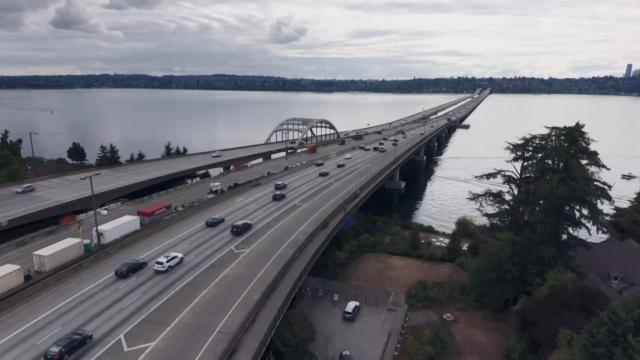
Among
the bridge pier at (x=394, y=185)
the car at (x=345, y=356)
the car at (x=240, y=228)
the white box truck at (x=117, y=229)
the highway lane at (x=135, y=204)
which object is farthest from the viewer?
the bridge pier at (x=394, y=185)

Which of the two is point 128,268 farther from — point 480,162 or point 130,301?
point 480,162

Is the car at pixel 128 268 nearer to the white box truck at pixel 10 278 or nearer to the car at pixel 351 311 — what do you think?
the white box truck at pixel 10 278

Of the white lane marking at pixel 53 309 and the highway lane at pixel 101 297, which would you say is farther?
the highway lane at pixel 101 297

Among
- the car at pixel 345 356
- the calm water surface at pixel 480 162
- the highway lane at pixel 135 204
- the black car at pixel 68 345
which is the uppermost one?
the black car at pixel 68 345

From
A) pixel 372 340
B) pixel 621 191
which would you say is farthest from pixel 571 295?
pixel 621 191

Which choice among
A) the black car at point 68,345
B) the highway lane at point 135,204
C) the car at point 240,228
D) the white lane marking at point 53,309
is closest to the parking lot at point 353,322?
the car at point 240,228

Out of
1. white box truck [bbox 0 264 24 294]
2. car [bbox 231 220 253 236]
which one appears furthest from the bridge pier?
white box truck [bbox 0 264 24 294]
